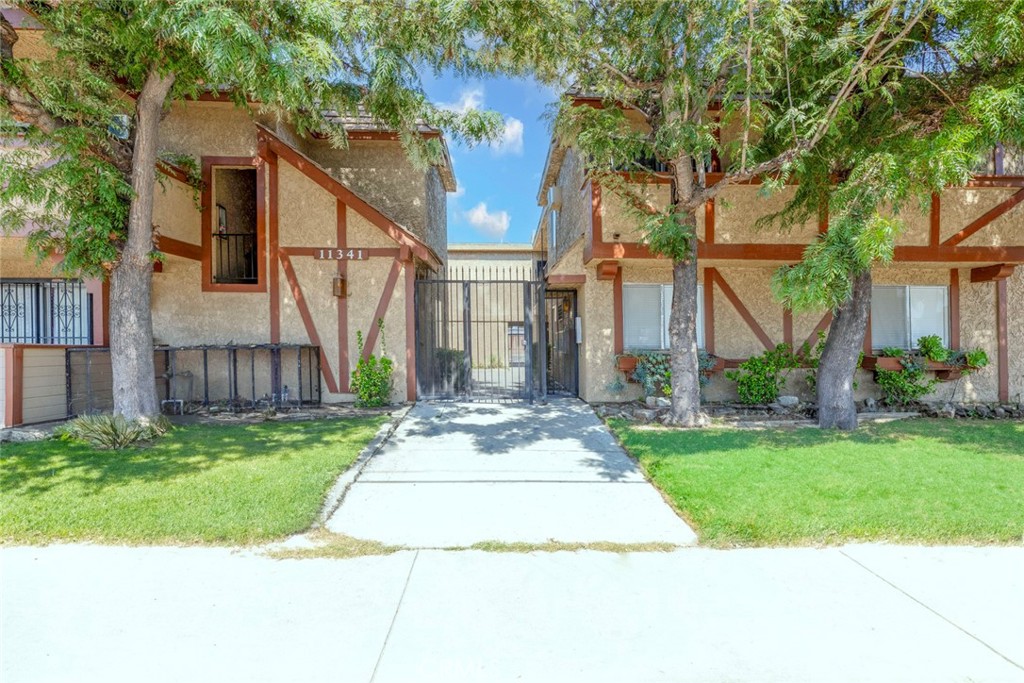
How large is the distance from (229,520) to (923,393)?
11.7 meters

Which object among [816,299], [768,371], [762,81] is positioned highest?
[762,81]

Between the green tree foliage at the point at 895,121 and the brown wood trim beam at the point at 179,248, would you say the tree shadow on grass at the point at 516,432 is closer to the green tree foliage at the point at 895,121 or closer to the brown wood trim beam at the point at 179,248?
the green tree foliage at the point at 895,121

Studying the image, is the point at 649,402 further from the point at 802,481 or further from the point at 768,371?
the point at 802,481

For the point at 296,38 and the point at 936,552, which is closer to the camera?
the point at 936,552

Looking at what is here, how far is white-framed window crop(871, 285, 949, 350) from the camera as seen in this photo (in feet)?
32.3

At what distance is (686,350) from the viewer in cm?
770

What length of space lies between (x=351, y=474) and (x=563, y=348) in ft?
26.2

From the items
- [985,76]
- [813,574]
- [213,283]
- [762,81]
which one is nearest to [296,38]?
[213,283]

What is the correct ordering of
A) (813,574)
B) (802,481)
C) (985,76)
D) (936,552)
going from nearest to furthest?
(813,574), (936,552), (802,481), (985,76)

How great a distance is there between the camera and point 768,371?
9312 millimetres

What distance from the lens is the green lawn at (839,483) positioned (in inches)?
144

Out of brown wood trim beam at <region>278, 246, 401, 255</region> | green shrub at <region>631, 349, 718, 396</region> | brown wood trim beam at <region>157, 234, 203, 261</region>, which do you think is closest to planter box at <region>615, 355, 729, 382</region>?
green shrub at <region>631, 349, 718, 396</region>

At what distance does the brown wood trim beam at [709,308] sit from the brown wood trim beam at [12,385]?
11750 millimetres

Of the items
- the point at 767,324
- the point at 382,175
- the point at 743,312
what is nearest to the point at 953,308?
the point at 767,324
